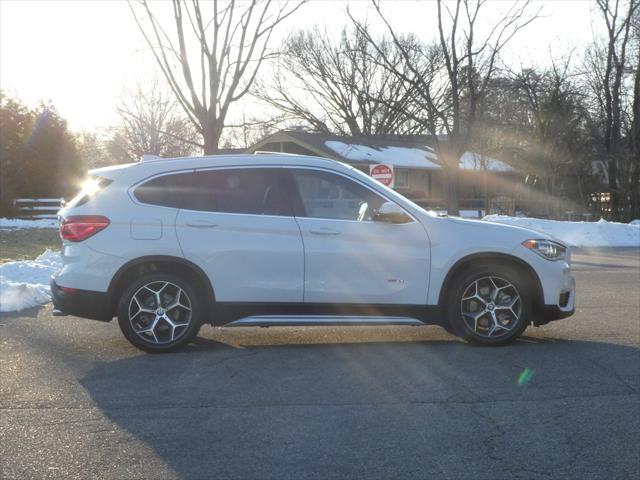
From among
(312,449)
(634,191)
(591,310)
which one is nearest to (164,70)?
(591,310)

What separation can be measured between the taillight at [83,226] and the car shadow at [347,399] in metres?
1.18

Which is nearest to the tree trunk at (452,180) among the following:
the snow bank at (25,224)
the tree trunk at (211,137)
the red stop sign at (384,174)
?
the red stop sign at (384,174)

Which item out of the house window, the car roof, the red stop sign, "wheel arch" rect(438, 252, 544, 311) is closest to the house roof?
the house window

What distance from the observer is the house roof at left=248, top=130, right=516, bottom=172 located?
41562 millimetres

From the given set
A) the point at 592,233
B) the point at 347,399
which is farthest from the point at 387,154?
the point at 347,399

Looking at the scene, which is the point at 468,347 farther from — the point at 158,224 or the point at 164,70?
the point at 164,70

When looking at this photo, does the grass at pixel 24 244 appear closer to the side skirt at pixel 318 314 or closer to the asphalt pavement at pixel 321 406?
the asphalt pavement at pixel 321 406

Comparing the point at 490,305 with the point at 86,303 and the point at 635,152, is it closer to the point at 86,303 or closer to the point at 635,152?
the point at 86,303

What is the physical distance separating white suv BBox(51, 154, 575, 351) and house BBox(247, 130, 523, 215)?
102ft

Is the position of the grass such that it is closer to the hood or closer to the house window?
the hood

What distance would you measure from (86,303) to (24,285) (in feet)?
12.0

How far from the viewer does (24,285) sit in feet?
33.1

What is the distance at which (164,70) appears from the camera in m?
22.9

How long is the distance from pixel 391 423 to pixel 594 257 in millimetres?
15491
